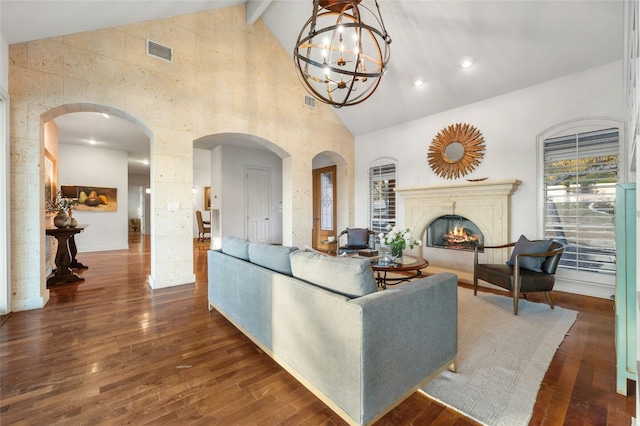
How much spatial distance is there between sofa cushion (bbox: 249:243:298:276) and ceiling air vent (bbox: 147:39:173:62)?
11.3 feet

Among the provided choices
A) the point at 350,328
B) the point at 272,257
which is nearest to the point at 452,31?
the point at 272,257

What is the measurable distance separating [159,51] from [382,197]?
4.75 metres

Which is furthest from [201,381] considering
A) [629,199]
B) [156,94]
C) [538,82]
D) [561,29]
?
[538,82]

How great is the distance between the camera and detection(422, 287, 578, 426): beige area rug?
1.62m

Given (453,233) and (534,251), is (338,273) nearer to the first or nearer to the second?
(534,251)

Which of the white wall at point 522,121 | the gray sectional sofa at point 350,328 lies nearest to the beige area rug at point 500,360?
the gray sectional sofa at point 350,328

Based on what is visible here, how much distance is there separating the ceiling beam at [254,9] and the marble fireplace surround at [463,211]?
389cm

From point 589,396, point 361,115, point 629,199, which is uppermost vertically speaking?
point 361,115

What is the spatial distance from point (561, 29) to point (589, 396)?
12.8ft

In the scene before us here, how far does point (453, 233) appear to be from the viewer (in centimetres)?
509

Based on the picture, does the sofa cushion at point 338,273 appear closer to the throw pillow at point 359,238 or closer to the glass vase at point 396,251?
the glass vase at point 396,251

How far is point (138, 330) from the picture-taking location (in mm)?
2621

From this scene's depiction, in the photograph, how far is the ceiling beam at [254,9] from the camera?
4322 mm

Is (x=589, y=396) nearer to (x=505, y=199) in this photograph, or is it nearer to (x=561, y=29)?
(x=505, y=199)
